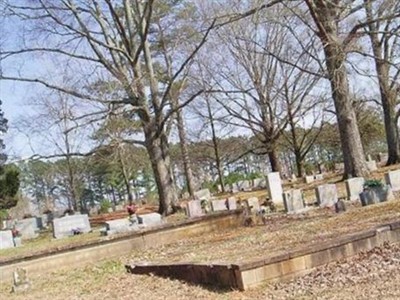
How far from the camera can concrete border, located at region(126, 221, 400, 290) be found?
6422mm

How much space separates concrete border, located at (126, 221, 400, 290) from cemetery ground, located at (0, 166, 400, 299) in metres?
0.12

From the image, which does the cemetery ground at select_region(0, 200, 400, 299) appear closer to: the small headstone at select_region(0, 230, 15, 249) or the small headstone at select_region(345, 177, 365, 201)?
the small headstone at select_region(345, 177, 365, 201)

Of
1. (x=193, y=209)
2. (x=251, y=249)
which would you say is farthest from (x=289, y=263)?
(x=193, y=209)

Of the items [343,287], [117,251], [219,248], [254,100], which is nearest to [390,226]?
[343,287]

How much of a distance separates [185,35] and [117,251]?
12768mm

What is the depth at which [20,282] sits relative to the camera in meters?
9.73

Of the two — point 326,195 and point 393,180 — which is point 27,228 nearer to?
point 326,195

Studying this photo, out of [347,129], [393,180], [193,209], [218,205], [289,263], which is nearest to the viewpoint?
[289,263]

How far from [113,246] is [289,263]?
21.6 feet

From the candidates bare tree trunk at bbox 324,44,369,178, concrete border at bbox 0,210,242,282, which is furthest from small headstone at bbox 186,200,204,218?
concrete border at bbox 0,210,242,282

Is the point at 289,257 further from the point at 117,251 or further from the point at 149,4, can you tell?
the point at 149,4

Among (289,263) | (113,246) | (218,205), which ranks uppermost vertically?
(218,205)

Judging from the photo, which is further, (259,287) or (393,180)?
(393,180)

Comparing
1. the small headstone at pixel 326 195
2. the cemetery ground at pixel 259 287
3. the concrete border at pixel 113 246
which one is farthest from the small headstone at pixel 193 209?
the cemetery ground at pixel 259 287
